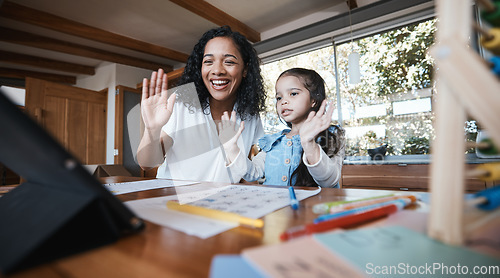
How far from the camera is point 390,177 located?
201 centimetres

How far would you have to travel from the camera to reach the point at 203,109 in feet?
4.81

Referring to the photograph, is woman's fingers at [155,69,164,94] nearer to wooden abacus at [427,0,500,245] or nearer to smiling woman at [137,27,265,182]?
smiling woman at [137,27,265,182]

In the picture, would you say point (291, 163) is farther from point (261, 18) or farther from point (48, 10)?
point (48, 10)

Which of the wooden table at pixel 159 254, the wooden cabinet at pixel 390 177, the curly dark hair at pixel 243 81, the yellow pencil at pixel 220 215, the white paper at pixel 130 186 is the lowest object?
the wooden cabinet at pixel 390 177

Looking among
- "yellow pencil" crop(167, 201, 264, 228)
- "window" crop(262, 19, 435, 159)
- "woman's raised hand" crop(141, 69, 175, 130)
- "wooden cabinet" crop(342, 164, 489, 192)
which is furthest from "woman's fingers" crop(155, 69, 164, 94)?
"wooden cabinet" crop(342, 164, 489, 192)

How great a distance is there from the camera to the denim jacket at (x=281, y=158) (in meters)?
1.20

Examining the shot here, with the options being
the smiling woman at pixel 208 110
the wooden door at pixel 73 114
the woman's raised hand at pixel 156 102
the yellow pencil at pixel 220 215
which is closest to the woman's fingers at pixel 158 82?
the woman's raised hand at pixel 156 102

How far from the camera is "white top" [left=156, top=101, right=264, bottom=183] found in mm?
1337

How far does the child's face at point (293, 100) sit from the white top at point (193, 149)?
0.32 metres

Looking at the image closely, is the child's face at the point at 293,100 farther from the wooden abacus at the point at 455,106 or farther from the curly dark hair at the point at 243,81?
the wooden abacus at the point at 455,106

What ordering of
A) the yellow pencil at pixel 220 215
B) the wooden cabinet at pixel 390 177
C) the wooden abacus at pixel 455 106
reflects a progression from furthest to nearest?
the wooden cabinet at pixel 390 177, the yellow pencil at pixel 220 215, the wooden abacus at pixel 455 106

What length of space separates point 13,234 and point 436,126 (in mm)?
422

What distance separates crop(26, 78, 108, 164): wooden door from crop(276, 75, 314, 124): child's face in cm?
368

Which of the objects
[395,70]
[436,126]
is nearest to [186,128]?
[436,126]
